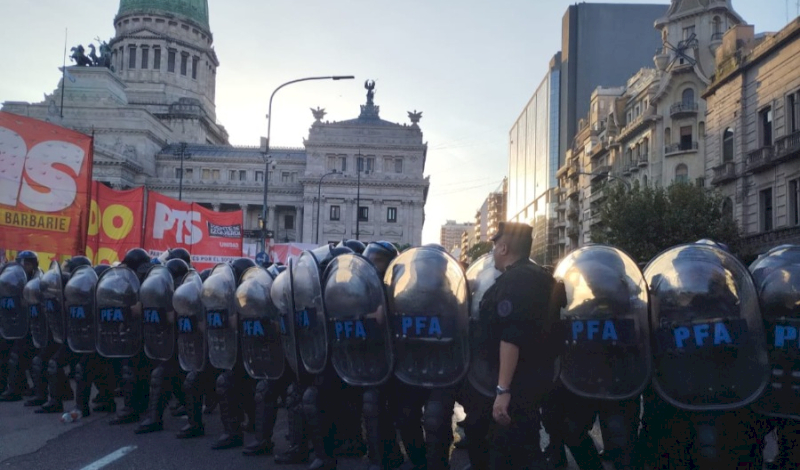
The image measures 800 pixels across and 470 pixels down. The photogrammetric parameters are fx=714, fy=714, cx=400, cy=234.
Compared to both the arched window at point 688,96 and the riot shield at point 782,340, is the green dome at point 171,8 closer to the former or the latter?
the arched window at point 688,96

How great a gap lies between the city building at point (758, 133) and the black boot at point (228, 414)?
2507cm

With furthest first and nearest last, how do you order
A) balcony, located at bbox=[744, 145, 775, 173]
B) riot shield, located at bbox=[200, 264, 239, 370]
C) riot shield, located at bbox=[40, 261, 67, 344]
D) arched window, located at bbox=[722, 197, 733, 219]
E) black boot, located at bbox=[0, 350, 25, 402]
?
1. arched window, located at bbox=[722, 197, 733, 219]
2. balcony, located at bbox=[744, 145, 775, 173]
3. black boot, located at bbox=[0, 350, 25, 402]
4. riot shield, located at bbox=[40, 261, 67, 344]
5. riot shield, located at bbox=[200, 264, 239, 370]

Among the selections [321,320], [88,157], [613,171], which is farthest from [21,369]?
[613,171]

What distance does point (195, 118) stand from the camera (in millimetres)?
88062

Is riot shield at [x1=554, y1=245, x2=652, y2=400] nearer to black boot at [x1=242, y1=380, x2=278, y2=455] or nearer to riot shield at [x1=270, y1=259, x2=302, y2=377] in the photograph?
riot shield at [x1=270, y1=259, x2=302, y2=377]

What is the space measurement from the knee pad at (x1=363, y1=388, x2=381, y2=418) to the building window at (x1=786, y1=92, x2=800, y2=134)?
1056 inches

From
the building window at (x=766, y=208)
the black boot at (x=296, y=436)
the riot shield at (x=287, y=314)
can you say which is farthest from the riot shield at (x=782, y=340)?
the building window at (x=766, y=208)

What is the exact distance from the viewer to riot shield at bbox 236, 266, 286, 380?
6.64 metres

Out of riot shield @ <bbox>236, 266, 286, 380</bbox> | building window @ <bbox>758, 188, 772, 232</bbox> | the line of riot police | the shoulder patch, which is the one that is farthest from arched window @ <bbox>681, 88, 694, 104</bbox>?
the shoulder patch

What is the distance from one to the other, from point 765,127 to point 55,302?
96.7ft

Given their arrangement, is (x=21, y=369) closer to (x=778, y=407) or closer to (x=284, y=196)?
(x=778, y=407)

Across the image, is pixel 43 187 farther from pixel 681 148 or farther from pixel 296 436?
pixel 681 148

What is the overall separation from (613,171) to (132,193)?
145 ft

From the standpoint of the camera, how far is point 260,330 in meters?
6.66
